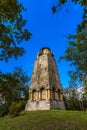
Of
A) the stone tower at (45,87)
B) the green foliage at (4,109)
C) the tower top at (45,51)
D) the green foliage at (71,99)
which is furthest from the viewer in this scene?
the green foliage at (71,99)

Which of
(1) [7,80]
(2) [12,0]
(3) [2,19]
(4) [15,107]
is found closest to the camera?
(2) [12,0]

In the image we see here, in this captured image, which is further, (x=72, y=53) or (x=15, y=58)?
(x=72, y=53)

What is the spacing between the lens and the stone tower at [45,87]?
40.2m

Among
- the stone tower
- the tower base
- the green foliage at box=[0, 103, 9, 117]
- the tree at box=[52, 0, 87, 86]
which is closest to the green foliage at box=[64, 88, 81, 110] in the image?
the stone tower

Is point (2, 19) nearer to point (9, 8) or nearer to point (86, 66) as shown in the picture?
point (9, 8)

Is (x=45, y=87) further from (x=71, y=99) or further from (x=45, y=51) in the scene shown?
(x=71, y=99)

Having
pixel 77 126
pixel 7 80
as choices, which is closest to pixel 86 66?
pixel 77 126

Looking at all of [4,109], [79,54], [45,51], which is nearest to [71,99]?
[45,51]

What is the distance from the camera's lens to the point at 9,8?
34.3ft

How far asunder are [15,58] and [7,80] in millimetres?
1626

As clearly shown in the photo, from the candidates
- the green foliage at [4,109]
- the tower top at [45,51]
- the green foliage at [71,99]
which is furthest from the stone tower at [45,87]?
the green foliage at [71,99]

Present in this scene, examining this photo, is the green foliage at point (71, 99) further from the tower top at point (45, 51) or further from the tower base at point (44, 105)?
the tower top at point (45, 51)

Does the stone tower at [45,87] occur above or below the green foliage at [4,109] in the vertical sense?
above

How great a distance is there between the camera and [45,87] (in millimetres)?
41156
